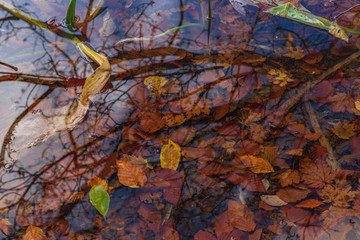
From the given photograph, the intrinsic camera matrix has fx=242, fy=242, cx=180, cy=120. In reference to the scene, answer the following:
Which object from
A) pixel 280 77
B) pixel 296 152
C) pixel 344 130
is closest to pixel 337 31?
pixel 280 77

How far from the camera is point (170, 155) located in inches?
54.6

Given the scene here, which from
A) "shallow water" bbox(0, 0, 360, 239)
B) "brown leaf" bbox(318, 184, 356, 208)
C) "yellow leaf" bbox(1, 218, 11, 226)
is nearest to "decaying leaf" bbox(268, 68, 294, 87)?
"shallow water" bbox(0, 0, 360, 239)

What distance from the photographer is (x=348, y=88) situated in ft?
5.32

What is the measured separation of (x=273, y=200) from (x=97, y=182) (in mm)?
939

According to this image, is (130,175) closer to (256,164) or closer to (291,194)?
(256,164)

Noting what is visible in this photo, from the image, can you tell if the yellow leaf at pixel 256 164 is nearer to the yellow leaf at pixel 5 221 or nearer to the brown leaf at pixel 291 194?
the brown leaf at pixel 291 194

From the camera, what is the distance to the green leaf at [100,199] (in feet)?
4.09

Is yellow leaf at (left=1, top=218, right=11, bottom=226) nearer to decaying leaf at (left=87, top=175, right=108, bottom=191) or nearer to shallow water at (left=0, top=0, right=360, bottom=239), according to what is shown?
shallow water at (left=0, top=0, right=360, bottom=239)

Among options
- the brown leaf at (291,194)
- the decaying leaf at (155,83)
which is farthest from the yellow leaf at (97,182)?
the brown leaf at (291,194)

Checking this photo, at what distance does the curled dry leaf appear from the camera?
4.08 ft

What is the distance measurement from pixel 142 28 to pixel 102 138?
42.8 inches

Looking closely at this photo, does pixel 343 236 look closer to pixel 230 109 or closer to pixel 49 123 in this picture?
pixel 230 109

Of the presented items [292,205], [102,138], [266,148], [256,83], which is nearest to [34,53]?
[102,138]

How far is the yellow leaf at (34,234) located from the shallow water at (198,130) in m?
0.03
